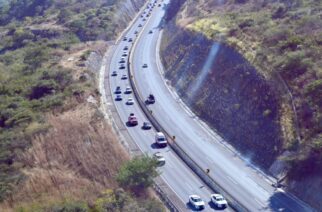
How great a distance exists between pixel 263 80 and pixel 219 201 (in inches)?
821

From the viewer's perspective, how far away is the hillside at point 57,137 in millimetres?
43594

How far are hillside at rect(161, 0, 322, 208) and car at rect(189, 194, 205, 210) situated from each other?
9.46 meters

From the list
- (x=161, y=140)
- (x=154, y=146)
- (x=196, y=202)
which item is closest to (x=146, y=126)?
(x=154, y=146)

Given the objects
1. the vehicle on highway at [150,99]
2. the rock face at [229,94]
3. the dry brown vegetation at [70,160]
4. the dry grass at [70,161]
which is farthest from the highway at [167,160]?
the rock face at [229,94]

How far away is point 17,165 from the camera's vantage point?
4862 cm

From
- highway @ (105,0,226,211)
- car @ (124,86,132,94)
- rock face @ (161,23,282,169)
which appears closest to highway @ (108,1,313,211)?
highway @ (105,0,226,211)

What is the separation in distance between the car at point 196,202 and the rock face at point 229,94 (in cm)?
1080

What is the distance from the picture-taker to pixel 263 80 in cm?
6003

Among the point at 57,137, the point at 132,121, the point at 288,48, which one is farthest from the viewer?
the point at 132,121

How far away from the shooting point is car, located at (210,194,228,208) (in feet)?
147

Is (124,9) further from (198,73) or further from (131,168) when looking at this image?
(131,168)

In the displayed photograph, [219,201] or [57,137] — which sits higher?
[219,201]

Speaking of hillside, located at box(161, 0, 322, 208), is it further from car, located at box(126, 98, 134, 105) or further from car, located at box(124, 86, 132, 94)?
car, located at box(126, 98, 134, 105)

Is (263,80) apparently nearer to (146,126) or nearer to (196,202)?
(146,126)
